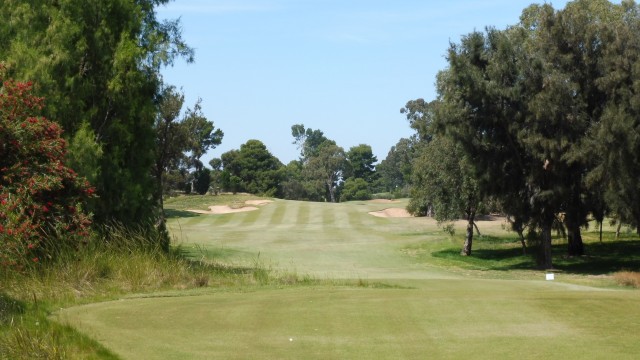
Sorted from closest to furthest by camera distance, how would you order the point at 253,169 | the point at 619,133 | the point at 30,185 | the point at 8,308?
the point at 8,308
the point at 30,185
the point at 619,133
the point at 253,169

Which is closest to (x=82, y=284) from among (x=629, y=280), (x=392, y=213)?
(x=629, y=280)

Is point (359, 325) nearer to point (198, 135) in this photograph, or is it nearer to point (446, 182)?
point (446, 182)

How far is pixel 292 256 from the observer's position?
41.0 meters

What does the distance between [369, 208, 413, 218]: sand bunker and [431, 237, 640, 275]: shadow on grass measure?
25.4 m

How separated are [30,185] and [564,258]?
3182 centimetres

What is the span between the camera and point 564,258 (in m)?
41.6

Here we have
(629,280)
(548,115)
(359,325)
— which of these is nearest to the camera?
(359,325)

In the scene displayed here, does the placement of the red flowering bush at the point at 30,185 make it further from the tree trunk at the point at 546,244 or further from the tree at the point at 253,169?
the tree at the point at 253,169

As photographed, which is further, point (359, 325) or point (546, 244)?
point (546, 244)

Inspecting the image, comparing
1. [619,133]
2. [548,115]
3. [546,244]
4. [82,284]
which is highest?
[548,115]

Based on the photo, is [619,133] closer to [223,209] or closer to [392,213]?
[392,213]

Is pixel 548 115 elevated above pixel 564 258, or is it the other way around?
pixel 548 115

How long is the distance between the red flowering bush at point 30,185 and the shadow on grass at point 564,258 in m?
24.4

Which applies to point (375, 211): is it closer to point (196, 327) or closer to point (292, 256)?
point (292, 256)
